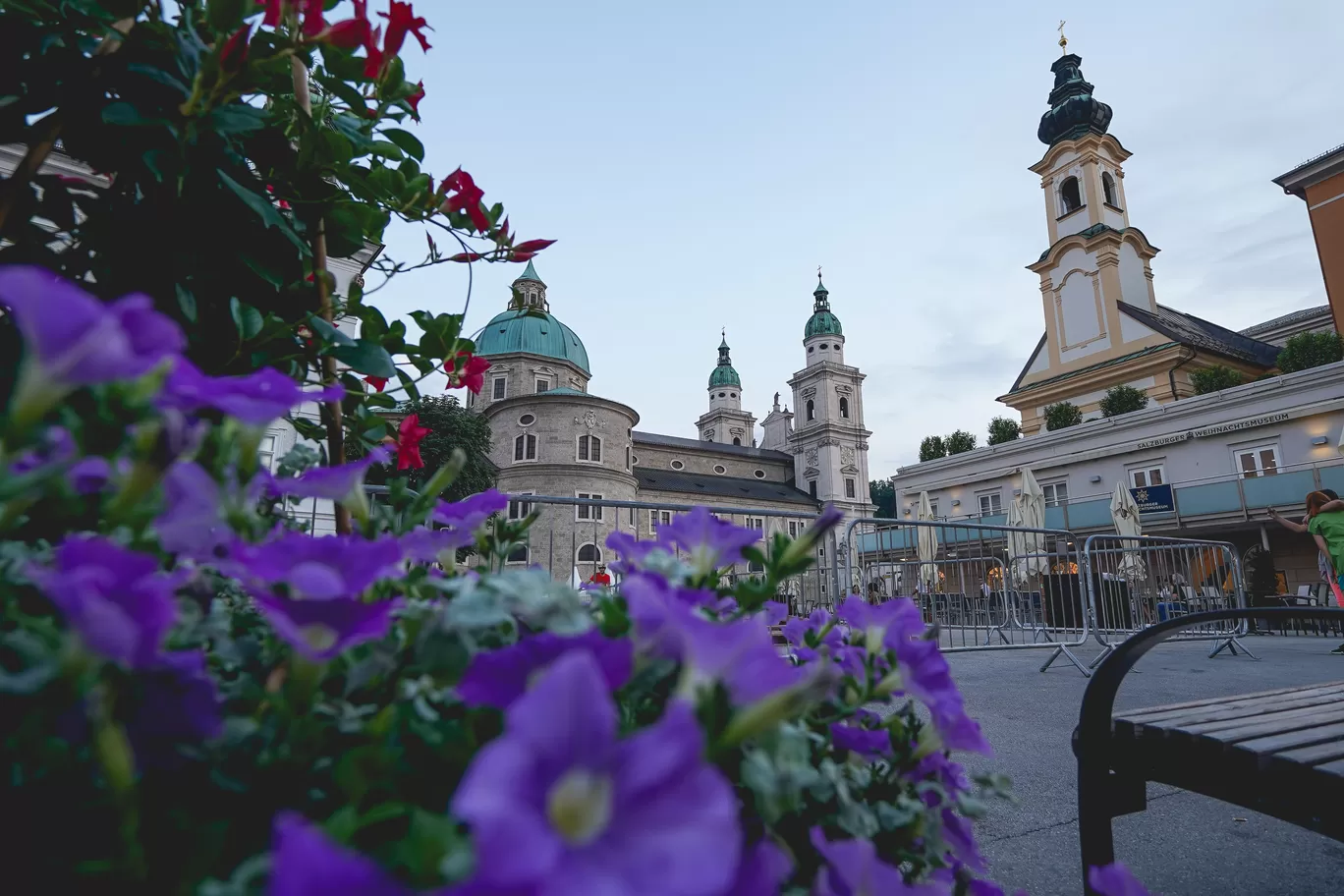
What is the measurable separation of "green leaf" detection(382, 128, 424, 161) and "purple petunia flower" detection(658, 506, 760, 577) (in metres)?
1.04

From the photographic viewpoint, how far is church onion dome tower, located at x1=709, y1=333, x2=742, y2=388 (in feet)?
218

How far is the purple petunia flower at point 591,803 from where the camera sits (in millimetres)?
215

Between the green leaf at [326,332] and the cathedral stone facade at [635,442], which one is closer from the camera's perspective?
the green leaf at [326,332]

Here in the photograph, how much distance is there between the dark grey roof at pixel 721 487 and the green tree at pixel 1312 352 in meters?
29.0

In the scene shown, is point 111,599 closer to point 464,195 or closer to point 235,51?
point 235,51

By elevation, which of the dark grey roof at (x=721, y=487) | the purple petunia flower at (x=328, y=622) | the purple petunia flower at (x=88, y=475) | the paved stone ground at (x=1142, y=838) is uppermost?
the dark grey roof at (x=721, y=487)

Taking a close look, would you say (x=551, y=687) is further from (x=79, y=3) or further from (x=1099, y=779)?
(x=1099, y=779)

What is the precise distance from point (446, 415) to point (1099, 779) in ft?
81.2

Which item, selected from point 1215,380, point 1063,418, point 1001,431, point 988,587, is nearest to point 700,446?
point 1001,431

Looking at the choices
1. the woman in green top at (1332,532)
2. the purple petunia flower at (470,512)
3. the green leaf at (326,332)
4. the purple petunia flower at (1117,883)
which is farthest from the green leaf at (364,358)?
the woman in green top at (1332,532)

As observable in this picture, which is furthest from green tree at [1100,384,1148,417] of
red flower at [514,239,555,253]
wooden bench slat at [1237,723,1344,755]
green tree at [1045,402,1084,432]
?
red flower at [514,239,555,253]

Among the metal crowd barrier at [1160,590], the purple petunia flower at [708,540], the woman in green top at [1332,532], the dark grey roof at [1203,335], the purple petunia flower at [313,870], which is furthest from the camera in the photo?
the dark grey roof at [1203,335]

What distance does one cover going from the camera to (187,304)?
944 millimetres

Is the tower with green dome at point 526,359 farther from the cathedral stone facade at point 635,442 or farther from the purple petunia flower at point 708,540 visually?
the purple petunia flower at point 708,540
